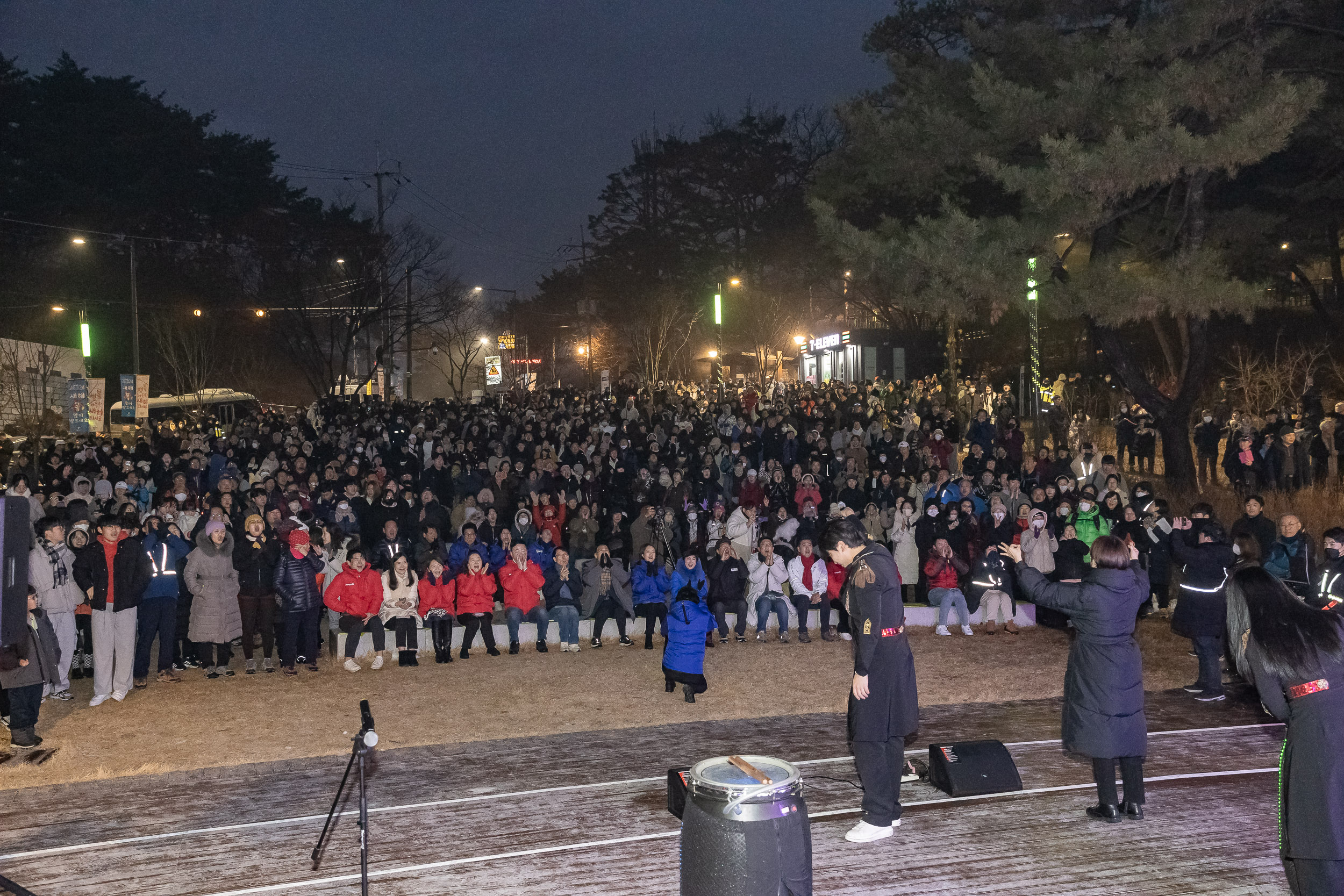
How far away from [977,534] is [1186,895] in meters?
7.75

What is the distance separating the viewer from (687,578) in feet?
37.9

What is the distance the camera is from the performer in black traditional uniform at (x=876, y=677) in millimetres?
5629

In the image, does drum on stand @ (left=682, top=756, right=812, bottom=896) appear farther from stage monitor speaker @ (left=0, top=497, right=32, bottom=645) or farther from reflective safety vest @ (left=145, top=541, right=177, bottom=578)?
reflective safety vest @ (left=145, top=541, right=177, bottom=578)

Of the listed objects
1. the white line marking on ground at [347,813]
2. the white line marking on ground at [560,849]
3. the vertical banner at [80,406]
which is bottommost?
the white line marking on ground at [560,849]

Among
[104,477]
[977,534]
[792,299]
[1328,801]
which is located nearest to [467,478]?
[104,477]

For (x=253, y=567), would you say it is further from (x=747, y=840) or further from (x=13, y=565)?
(x=747, y=840)

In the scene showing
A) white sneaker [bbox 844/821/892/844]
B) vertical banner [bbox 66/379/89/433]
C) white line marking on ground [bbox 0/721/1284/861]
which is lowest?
white line marking on ground [bbox 0/721/1284/861]

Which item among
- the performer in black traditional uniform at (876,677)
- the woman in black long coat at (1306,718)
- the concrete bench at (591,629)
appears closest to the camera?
the woman in black long coat at (1306,718)

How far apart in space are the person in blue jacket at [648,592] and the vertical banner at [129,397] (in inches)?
625

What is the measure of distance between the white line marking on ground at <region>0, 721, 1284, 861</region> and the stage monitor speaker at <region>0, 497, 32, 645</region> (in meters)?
1.85

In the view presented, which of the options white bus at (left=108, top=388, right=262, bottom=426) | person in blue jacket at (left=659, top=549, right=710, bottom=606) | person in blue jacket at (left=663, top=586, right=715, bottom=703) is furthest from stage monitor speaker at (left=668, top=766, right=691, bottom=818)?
white bus at (left=108, top=388, right=262, bottom=426)

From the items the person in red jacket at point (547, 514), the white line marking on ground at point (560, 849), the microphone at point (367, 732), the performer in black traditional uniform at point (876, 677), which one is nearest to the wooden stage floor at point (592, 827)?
the white line marking on ground at point (560, 849)

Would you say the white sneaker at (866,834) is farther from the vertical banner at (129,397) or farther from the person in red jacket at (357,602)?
the vertical banner at (129,397)

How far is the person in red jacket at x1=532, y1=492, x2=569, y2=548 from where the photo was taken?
13812mm
